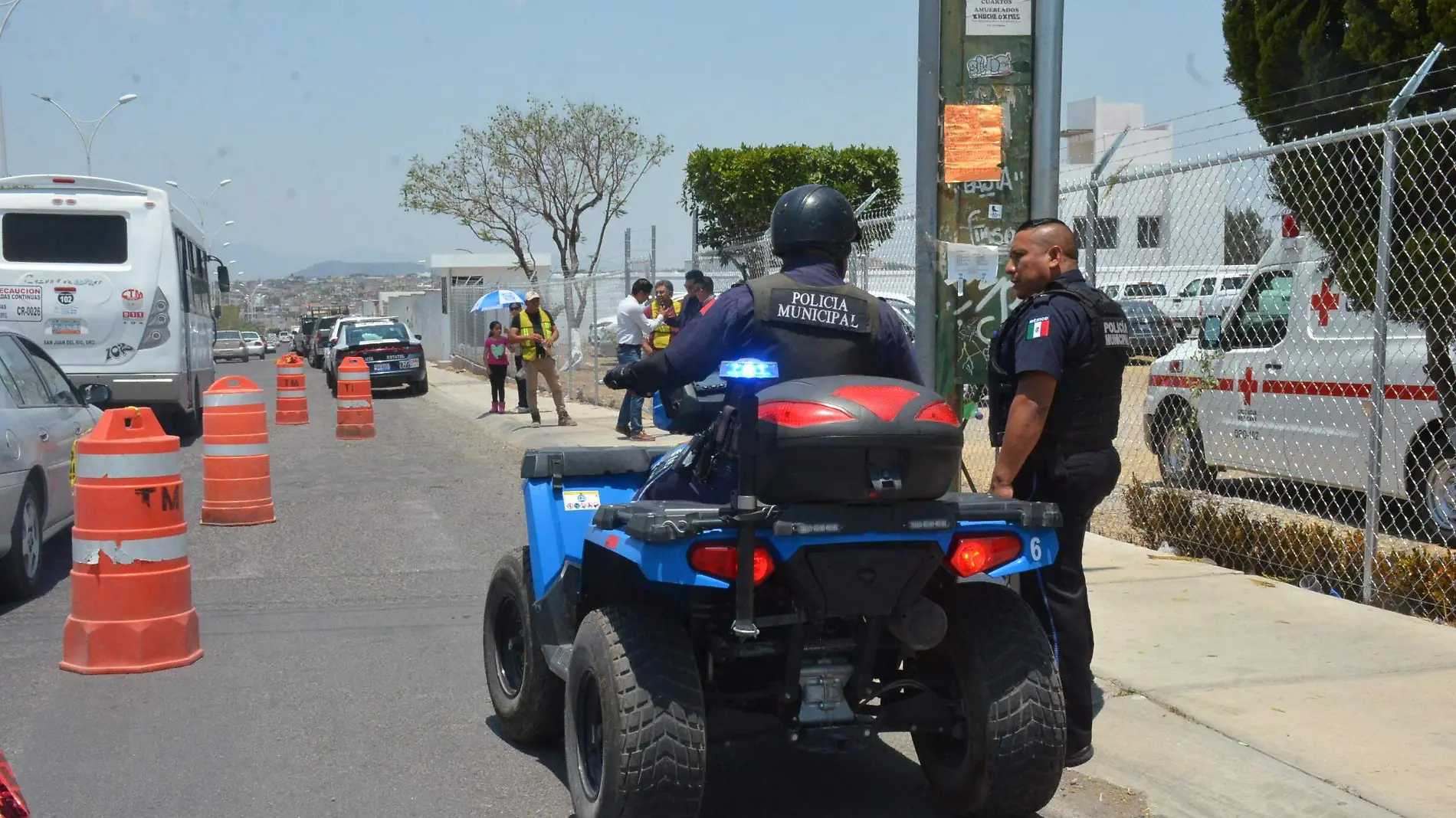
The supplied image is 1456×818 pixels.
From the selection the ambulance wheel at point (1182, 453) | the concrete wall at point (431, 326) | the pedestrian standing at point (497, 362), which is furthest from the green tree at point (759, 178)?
the ambulance wheel at point (1182, 453)

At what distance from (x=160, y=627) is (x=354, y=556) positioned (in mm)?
2787

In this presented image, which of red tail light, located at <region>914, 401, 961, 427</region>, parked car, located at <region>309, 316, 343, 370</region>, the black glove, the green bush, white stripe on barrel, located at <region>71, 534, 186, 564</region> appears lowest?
parked car, located at <region>309, 316, 343, 370</region>

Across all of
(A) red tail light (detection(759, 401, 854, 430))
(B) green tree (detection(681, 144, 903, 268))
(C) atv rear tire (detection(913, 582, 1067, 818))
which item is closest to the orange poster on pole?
(C) atv rear tire (detection(913, 582, 1067, 818))

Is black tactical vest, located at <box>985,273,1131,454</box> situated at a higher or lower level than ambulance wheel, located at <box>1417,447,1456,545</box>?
higher

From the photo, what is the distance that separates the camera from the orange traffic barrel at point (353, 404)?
17.4 metres

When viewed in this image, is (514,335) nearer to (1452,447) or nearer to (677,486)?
(1452,447)

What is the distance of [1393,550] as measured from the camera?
22.0 feet

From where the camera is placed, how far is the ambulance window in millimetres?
9031

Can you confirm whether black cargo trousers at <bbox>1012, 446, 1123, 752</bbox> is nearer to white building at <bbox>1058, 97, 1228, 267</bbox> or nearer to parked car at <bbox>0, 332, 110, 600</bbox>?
white building at <bbox>1058, 97, 1228, 267</bbox>

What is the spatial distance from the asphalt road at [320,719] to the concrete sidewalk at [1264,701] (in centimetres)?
38

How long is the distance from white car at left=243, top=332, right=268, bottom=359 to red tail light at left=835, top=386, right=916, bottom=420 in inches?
2815

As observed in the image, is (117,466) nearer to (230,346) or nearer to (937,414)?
(937,414)

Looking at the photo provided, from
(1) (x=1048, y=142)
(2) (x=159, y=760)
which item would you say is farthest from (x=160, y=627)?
(1) (x=1048, y=142)

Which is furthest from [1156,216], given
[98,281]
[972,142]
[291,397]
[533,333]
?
[291,397]
